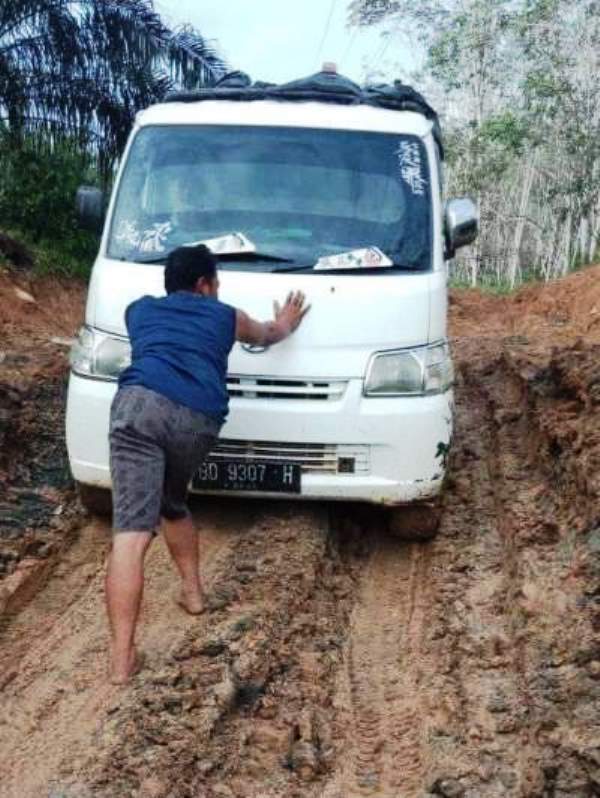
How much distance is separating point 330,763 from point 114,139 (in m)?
13.9

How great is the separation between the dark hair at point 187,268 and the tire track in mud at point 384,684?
1825mm

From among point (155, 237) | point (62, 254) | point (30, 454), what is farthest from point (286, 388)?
point (62, 254)

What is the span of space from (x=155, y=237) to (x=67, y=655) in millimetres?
2537

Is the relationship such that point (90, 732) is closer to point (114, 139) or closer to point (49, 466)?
point (49, 466)

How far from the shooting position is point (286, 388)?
5.81 metres

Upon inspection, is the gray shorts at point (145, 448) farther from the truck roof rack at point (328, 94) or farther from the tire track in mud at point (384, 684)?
the truck roof rack at point (328, 94)

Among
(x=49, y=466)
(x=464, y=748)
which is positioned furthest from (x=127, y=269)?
(x=464, y=748)

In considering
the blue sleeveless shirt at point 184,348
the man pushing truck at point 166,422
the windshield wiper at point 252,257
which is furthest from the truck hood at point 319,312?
the blue sleeveless shirt at point 184,348

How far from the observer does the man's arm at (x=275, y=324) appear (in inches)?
203

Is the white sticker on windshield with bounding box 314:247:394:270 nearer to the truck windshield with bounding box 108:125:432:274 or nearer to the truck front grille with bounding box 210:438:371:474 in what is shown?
the truck windshield with bounding box 108:125:432:274

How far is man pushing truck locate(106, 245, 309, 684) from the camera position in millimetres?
4496

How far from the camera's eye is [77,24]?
16.0 metres

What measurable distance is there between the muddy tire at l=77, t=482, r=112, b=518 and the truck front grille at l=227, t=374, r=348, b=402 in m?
1.07

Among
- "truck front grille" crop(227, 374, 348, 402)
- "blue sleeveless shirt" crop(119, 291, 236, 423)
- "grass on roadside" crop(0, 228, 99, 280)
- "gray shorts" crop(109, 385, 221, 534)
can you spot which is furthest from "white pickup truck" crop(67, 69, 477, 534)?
"grass on roadside" crop(0, 228, 99, 280)
